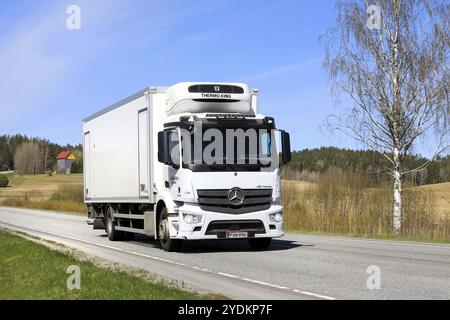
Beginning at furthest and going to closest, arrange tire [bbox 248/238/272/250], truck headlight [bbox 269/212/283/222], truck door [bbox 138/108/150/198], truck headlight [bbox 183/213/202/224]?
truck door [bbox 138/108/150/198]
tire [bbox 248/238/272/250]
truck headlight [bbox 269/212/283/222]
truck headlight [bbox 183/213/202/224]

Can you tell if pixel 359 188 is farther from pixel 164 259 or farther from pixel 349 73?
pixel 164 259

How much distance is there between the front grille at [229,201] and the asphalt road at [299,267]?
3.39 ft

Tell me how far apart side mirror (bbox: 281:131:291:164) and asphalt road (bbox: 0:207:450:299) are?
2.16 metres

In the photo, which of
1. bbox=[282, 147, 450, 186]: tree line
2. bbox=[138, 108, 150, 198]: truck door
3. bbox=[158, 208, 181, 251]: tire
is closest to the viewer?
bbox=[158, 208, 181, 251]: tire

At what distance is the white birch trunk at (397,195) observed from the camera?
75.0 feet

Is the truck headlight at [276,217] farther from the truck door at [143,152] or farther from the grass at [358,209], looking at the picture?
the grass at [358,209]

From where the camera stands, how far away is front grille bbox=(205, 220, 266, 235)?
13812mm

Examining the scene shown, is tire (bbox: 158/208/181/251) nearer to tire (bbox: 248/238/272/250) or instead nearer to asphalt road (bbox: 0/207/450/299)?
asphalt road (bbox: 0/207/450/299)

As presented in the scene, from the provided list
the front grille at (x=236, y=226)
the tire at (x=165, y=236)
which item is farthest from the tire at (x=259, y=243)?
the tire at (x=165, y=236)

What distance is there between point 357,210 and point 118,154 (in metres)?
10.4

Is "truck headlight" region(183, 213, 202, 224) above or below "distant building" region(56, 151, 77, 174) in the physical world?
below

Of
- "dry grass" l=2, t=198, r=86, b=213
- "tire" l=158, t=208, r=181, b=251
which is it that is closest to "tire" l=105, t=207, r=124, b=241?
"tire" l=158, t=208, r=181, b=251
